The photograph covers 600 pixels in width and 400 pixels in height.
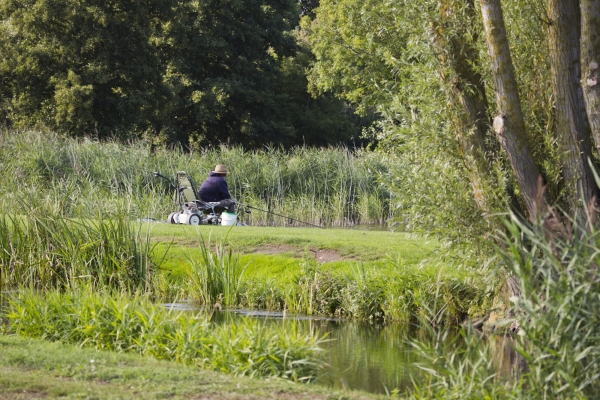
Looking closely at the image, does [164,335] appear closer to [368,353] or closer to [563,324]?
[368,353]

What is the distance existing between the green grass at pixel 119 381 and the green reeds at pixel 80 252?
3.70 meters

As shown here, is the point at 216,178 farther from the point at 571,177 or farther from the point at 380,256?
the point at 571,177

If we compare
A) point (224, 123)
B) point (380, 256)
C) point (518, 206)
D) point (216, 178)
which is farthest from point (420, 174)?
point (224, 123)

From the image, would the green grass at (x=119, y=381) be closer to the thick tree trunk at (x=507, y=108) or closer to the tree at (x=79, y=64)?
the thick tree trunk at (x=507, y=108)

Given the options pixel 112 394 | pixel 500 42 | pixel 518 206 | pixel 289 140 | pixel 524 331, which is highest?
pixel 289 140

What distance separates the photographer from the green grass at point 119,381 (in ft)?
19.1

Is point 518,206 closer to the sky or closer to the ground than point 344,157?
closer to the ground

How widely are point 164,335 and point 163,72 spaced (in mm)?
37228

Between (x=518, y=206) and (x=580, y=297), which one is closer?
(x=580, y=297)

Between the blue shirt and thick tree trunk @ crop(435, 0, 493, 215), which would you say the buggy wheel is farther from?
thick tree trunk @ crop(435, 0, 493, 215)

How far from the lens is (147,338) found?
309 inches

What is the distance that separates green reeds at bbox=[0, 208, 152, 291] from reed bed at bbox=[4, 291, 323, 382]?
5.28 feet

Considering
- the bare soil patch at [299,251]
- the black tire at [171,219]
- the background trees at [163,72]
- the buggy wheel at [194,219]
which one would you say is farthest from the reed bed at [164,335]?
the background trees at [163,72]

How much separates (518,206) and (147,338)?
4.63 meters
